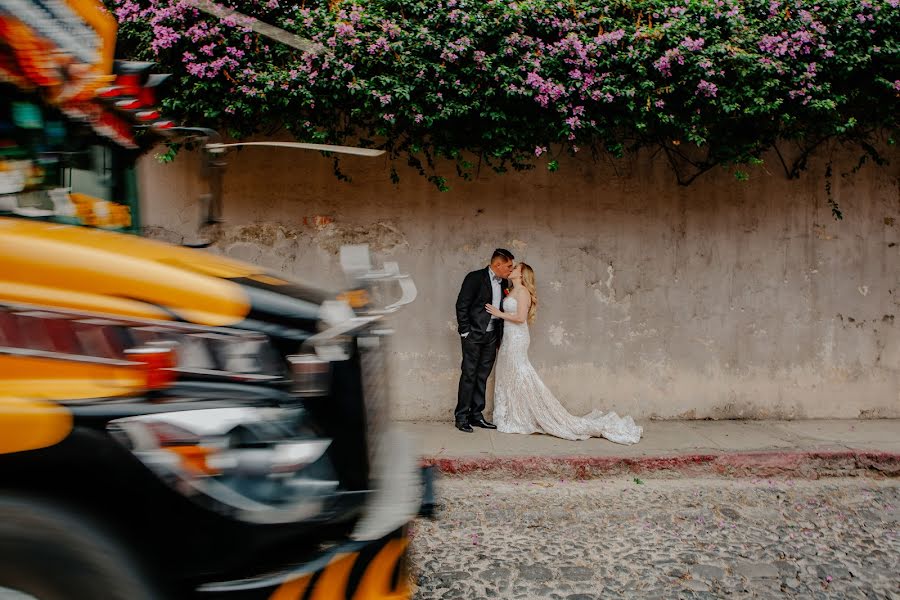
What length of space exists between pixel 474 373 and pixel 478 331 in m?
0.48

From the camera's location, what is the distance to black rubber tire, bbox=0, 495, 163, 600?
59.7 inches

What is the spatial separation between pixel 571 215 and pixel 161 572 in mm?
6203

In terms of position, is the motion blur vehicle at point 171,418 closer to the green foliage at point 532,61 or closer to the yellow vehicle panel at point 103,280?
the yellow vehicle panel at point 103,280

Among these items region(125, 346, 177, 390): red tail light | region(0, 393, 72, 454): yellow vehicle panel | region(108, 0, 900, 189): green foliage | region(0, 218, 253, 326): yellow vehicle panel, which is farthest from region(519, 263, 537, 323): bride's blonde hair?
region(0, 393, 72, 454): yellow vehicle panel

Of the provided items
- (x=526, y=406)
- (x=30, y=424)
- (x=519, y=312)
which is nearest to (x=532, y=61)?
(x=519, y=312)

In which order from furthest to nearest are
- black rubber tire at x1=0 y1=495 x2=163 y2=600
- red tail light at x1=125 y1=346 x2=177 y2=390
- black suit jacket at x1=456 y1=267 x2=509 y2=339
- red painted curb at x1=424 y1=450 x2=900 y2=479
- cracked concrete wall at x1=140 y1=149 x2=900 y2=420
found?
1. cracked concrete wall at x1=140 y1=149 x2=900 y2=420
2. black suit jacket at x1=456 y1=267 x2=509 y2=339
3. red painted curb at x1=424 y1=450 x2=900 y2=479
4. red tail light at x1=125 y1=346 x2=177 y2=390
5. black rubber tire at x1=0 y1=495 x2=163 y2=600

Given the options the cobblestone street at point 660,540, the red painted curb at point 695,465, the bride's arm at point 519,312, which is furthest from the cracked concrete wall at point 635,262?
the cobblestone street at point 660,540

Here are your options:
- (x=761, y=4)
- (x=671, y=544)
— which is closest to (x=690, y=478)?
(x=671, y=544)

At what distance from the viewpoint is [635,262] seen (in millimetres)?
7219

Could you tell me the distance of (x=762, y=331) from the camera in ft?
24.0

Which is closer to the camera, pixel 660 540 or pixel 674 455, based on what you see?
pixel 660 540

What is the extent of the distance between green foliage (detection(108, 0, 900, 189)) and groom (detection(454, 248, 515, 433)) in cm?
135

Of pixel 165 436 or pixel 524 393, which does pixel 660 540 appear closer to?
pixel 524 393

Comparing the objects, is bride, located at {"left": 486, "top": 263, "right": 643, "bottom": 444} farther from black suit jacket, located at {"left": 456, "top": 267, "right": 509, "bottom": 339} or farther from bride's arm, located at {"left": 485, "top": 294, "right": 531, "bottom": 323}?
black suit jacket, located at {"left": 456, "top": 267, "right": 509, "bottom": 339}
